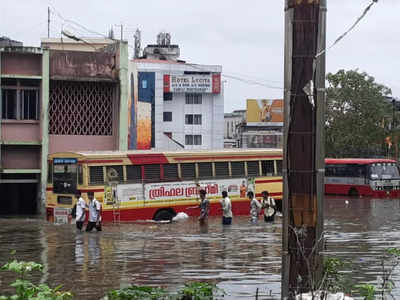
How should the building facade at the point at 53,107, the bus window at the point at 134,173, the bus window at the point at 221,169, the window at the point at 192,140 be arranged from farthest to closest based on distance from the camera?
the window at the point at 192,140 < the building facade at the point at 53,107 < the bus window at the point at 221,169 < the bus window at the point at 134,173

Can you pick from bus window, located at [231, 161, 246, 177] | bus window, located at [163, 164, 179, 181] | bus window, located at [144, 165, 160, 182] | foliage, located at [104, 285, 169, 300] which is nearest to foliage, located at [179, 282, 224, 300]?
foliage, located at [104, 285, 169, 300]

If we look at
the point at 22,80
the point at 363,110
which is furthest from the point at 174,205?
the point at 363,110

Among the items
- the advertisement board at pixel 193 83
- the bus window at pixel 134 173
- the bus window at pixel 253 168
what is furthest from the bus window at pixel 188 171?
the advertisement board at pixel 193 83

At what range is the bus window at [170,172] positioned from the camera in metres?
28.0

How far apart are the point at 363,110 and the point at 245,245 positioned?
55.9 meters

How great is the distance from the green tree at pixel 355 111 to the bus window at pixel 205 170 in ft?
153

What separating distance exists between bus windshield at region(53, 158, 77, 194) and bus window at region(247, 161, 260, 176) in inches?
282

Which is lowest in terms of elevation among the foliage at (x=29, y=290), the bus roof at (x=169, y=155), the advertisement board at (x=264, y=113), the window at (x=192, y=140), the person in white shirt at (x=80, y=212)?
the person in white shirt at (x=80, y=212)

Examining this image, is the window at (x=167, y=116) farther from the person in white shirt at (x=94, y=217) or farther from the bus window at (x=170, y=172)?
the person in white shirt at (x=94, y=217)

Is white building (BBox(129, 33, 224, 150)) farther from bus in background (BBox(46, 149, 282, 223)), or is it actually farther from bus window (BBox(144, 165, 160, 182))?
bus window (BBox(144, 165, 160, 182))

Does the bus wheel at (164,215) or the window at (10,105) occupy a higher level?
the window at (10,105)

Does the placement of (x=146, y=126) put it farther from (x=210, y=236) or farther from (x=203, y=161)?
(x=210, y=236)

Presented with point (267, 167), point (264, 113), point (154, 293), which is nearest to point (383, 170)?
point (267, 167)

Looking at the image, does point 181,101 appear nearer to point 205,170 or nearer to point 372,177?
point 372,177
